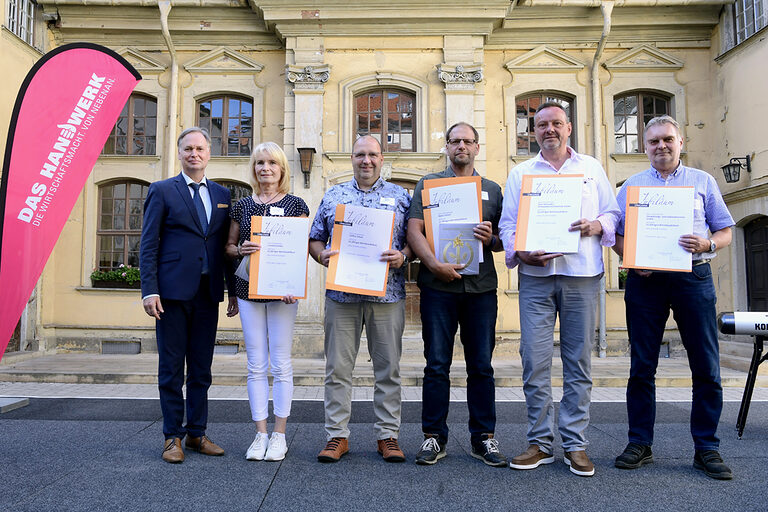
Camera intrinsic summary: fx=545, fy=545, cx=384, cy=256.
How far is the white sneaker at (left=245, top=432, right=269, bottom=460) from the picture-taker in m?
3.54

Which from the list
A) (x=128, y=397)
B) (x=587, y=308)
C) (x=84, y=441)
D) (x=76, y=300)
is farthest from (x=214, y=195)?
(x=76, y=300)

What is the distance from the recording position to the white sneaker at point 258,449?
11.6ft

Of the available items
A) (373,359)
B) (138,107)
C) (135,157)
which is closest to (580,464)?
(373,359)

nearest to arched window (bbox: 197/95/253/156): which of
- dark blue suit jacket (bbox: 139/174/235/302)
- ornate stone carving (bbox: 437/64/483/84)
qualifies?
ornate stone carving (bbox: 437/64/483/84)

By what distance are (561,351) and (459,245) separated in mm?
945

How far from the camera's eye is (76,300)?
10.7 m

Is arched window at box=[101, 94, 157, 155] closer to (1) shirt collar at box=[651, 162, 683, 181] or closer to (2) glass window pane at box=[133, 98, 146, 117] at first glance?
(2) glass window pane at box=[133, 98, 146, 117]

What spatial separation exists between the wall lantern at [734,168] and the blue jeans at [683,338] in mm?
7642

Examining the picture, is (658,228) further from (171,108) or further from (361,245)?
(171,108)

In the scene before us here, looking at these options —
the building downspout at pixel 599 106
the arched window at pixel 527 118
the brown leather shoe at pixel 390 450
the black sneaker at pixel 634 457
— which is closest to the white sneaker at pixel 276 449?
the brown leather shoe at pixel 390 450

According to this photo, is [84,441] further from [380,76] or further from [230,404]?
[380,76]

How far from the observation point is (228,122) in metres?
11.2

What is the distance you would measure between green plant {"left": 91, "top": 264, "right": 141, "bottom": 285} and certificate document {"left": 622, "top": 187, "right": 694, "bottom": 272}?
9516 mm

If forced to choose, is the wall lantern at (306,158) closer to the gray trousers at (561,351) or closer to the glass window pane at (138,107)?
the glass window pane at (138,107)
